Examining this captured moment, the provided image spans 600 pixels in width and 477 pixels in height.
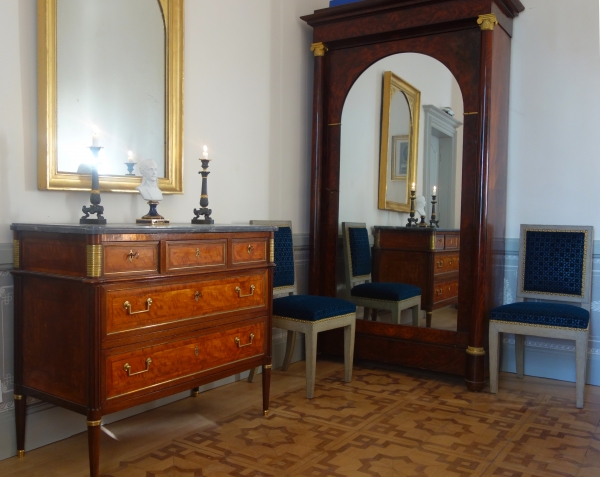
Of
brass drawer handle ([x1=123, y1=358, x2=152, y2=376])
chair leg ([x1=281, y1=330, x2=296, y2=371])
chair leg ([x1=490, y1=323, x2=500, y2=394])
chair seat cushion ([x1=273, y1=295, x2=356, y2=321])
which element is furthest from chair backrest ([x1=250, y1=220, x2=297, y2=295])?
brass drawer handle ([x1=123, y1=358, x2=152, y2=376])

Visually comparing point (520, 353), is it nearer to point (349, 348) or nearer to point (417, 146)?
point (349, 348)

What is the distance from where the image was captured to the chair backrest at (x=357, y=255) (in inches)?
139

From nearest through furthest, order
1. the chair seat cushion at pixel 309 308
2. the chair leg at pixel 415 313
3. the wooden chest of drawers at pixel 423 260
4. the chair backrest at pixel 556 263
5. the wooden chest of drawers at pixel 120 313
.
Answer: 1. the wooden chest of drawers at pixel 120 313
2. the chair seat cushion at pixel 309 308
3. the chair backrest at pixel 556 263
4. the wooden chest of drawers at pixel 423 260
5. the chair leg at pixel 415 313

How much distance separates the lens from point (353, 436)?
2400 millimetres

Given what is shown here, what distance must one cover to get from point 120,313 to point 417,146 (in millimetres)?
2050

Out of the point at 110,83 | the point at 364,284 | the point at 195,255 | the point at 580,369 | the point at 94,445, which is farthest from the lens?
the point at 364,284

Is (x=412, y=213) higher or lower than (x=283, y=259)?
higher

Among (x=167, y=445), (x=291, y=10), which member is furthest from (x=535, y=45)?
(x=167, y=445)

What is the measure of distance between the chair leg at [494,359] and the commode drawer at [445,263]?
1.27 feet

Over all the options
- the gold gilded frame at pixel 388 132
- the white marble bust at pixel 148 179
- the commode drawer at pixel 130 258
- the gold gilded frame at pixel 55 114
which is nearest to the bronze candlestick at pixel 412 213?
the gold gilded frame at pixel 388 132

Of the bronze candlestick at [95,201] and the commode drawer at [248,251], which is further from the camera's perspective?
the commode drawer at [248,251]

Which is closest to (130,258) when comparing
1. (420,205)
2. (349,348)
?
(349,348)

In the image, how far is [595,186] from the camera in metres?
3.27

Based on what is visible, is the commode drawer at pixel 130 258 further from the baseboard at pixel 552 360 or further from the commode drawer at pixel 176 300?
the baseboard at pixel 552 360
